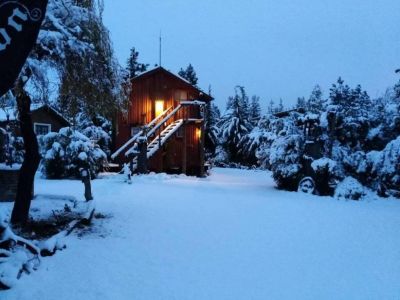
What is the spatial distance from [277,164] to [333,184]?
2.27 metres

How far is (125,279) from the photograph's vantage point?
4.86 metres

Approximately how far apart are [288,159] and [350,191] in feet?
8.91

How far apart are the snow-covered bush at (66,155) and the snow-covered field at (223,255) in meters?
6.41

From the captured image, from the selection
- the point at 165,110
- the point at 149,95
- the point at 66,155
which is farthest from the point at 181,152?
the point at 66,155

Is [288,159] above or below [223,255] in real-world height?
above

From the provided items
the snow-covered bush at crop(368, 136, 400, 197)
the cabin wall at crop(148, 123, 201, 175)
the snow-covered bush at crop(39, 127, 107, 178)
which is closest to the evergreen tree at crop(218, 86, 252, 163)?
the cabin wall at crop(148, 123, 201, 175)

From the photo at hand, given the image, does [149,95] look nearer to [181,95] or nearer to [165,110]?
[165,110]

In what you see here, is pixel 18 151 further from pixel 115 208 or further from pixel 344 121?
pixel 344 121

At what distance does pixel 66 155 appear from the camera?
655 inches

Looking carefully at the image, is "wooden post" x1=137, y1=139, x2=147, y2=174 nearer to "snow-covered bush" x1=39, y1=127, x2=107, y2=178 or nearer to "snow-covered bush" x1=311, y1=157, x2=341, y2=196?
"snow-covered bush" x1=39, y1=127, x2=107, y2=178

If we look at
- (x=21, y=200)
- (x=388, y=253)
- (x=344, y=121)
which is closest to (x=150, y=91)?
(x=344, y=121)

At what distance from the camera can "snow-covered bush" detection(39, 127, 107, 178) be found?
16453 millimetres

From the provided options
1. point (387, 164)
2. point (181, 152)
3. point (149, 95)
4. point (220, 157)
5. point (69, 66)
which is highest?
point (149, 95)

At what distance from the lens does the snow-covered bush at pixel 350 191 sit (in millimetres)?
12961
